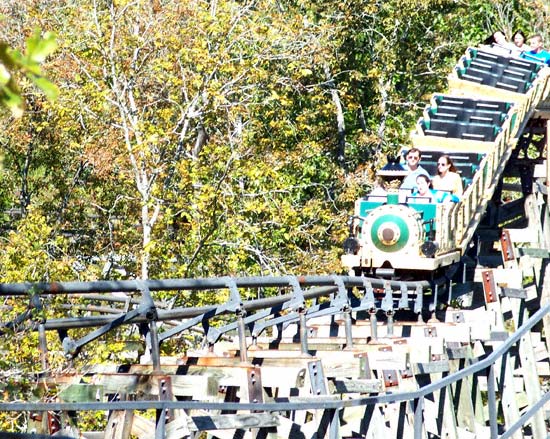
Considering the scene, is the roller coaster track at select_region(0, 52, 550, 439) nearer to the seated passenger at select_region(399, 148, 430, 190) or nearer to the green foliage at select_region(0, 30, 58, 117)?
the seated passenger at select_region(399, 148, 430, 190)

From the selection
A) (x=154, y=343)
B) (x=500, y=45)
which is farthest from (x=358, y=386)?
(x=500, y=45)

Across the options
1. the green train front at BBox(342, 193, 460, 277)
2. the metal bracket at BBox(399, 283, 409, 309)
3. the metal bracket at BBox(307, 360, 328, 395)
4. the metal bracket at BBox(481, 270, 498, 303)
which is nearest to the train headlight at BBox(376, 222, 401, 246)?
the green train front at BBox(342, 193, 460, 277)

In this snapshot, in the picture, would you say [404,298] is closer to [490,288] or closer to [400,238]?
[400,238]

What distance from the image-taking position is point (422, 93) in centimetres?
2306

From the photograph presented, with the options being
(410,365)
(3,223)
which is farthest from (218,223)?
(410,365)

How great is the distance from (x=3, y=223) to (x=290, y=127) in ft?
17.7

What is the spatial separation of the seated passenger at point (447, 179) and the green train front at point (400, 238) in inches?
23.8

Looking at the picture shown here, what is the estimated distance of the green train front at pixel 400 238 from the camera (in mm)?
12609

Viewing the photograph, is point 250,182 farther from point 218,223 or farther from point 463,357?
point 463,357

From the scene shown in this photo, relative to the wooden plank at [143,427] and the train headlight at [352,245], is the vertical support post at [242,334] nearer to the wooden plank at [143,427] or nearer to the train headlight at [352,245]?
the wooden plank at [143,427]

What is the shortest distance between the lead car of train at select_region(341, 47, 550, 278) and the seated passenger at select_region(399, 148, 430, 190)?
35 centimetres

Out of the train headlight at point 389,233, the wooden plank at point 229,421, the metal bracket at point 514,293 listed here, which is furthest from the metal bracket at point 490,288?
the wooden plank at point 229,421

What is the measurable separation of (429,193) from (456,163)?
103 cm

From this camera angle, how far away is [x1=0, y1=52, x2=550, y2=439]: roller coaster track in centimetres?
598
